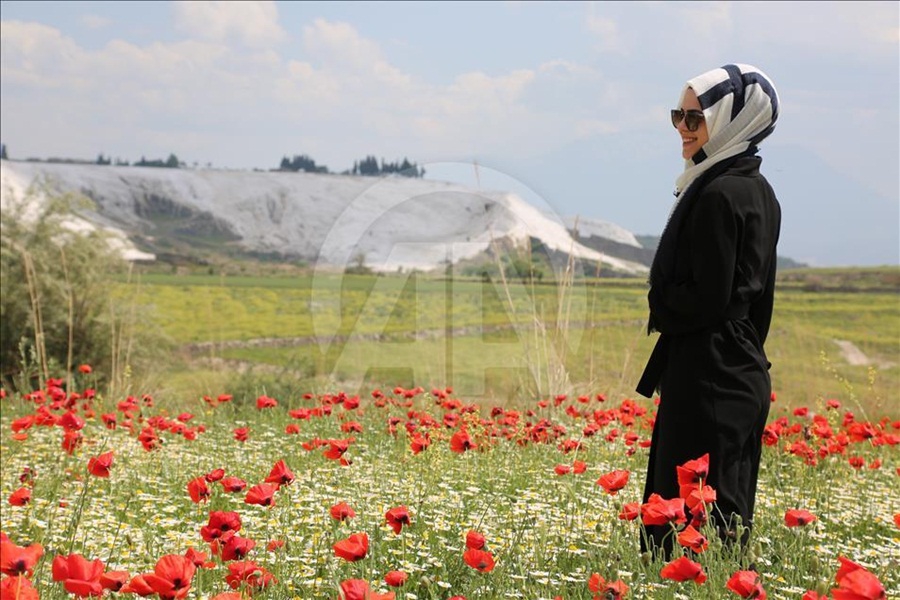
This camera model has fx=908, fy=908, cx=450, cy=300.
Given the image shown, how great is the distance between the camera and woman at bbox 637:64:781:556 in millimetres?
3303

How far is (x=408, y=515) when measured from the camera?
2.61 meters

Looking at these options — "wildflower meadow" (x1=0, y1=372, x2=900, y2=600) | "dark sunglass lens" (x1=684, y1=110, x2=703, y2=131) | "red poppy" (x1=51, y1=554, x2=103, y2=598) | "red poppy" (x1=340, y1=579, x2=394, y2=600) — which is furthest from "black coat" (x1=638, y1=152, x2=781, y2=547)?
"red poppy" (x1=51, y1=554, x2=103, y2=598)

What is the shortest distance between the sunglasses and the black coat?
18 cm

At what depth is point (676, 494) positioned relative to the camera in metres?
3.43

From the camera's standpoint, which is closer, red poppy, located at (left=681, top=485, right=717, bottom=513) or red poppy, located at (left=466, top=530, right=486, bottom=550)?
red poppy, located at (left=466, top=530, right=486, bottom=550)

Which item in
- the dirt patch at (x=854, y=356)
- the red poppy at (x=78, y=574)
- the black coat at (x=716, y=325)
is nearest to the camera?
the red poppy at (x=78, y=574)

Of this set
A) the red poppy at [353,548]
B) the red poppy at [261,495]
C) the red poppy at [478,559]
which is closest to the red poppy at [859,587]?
the red poppy at [478,559]

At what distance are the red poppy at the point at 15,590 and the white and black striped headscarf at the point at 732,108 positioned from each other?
258 cm

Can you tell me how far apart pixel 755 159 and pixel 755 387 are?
86cm

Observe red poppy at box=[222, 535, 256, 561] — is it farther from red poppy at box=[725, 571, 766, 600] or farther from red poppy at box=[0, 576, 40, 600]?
red poppy at box=[725, 571, 766, 600]

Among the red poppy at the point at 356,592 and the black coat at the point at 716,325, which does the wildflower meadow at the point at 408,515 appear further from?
the black coat at the point at 716,325

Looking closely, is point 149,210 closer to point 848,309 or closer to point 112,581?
point 848,309

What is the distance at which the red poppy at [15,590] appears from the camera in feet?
5.73

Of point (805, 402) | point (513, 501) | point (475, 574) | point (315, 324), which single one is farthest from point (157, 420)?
point (315, 324)
